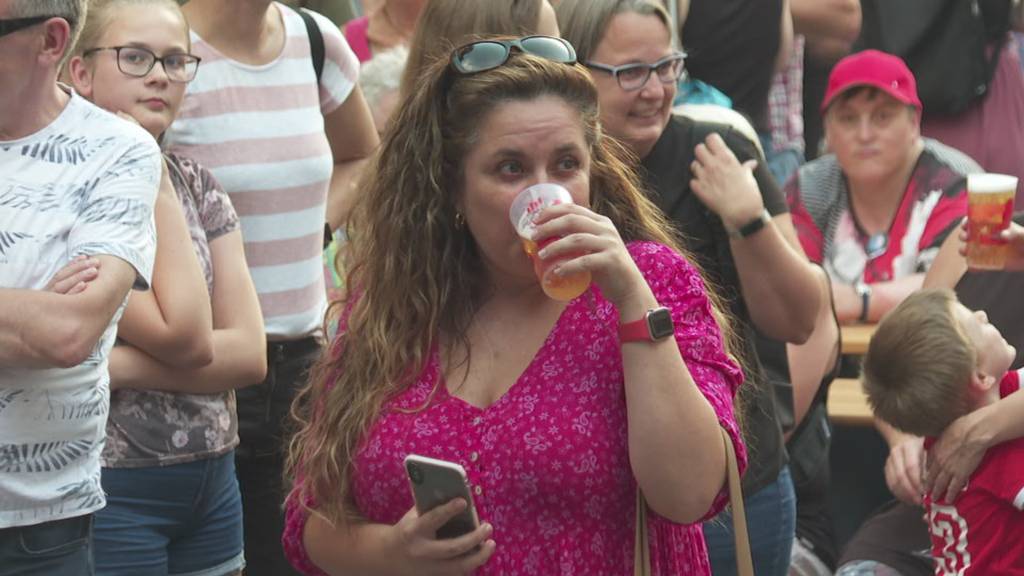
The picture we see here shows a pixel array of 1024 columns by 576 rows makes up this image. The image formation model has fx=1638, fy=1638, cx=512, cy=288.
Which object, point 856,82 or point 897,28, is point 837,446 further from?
point 897,28

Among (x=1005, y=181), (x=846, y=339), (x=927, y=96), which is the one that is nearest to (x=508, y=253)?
(x=1005, y=181)

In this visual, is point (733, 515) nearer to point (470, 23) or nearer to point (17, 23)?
point (470, 23)

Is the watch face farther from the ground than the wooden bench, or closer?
farther from the ground

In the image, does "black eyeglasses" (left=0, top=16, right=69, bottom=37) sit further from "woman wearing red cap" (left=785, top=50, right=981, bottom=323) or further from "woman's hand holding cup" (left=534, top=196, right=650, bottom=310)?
"woman wearing red cap" (left=785, top=50, right=981, bottom=323)

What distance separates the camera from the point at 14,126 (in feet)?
9.91

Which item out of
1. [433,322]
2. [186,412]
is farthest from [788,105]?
[433,322]

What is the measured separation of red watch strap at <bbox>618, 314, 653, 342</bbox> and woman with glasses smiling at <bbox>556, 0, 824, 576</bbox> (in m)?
1.14

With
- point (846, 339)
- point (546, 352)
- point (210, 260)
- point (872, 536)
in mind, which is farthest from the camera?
point (846, 339)

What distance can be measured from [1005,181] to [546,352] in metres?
1.98

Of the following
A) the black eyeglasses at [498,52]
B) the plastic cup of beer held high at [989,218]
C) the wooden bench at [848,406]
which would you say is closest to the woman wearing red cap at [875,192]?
the wooden bench at [848,406]

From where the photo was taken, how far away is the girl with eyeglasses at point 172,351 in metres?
3.47

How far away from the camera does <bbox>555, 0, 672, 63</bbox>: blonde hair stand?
3.78 meters

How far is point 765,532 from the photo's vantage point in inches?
147

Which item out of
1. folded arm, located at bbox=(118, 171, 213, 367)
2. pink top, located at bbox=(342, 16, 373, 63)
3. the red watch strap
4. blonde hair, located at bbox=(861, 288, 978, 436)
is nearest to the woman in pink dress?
the red watch strap
